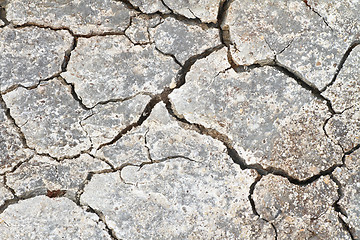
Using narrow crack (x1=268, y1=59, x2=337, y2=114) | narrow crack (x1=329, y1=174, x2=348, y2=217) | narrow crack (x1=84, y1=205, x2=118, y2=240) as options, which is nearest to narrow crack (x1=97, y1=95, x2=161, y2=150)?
narrow crack (x1=84, y1=205, x2=118, y2=240)

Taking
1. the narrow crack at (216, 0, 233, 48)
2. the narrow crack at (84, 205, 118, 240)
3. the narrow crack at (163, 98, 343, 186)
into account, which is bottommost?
the narrow crack at (84, 205, 118, 240)

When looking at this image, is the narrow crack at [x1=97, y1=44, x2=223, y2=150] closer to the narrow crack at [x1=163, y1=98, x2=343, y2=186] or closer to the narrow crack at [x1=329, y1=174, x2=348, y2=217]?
the narrow crack at [x1=163, y1=98, x2=343, y2=186]

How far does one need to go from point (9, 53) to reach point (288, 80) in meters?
1.51

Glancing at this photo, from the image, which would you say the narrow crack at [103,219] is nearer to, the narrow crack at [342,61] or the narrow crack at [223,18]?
the narrow crack at [223,18]

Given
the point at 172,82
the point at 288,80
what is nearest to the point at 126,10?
the point at 172,82

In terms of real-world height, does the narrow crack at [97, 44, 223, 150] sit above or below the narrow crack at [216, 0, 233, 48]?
below

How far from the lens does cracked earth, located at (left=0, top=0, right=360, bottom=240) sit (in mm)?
1883

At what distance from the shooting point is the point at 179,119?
193cm

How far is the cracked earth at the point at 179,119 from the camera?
1883 mm

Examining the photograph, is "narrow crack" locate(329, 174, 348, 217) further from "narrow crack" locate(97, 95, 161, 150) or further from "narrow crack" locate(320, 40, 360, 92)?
"narrow crack" locate(97, 95, 161, 150)

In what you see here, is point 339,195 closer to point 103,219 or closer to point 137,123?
point 137,123

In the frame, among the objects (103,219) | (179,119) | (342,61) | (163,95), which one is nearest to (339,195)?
(342,61)

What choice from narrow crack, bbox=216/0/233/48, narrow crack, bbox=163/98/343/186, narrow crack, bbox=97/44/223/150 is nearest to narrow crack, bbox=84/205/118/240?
narrow crack, bbox=97/44/223/150

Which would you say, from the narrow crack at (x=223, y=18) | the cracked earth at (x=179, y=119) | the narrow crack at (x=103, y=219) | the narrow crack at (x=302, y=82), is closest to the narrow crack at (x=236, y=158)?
the cracked earth at (x=179, y=119)
